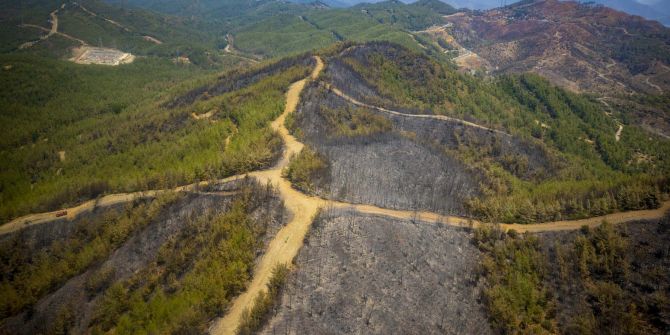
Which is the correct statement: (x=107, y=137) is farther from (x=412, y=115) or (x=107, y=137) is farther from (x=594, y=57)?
(x=594, y=57)

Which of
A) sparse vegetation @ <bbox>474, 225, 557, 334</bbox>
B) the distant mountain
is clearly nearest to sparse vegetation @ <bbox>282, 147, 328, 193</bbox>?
sparse vegetation @ <bbox>474, 225, 557, 334</bbox>

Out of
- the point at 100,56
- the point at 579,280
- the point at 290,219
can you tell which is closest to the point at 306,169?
the point at 290,219

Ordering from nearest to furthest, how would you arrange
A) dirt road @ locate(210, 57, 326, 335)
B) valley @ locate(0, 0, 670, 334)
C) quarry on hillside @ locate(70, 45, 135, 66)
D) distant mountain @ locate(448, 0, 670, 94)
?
1. dirt road @ locate(210, 57, 326, 335)
2. valley @ locate(0, 0, 670, 334)
3. quarry on hillside @ locate(70, 45, 135, 66)
4. distant mountain @ locate(448, 0, 670, 94)

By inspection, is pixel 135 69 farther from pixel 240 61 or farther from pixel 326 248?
pixel 326 248

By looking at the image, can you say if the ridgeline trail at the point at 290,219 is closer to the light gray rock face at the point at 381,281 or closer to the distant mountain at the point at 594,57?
the light gray rock face at the point at 381,281

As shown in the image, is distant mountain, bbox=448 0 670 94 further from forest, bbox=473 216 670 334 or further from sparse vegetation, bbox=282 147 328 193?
sparse vegetation, bbox=282 147 328 193

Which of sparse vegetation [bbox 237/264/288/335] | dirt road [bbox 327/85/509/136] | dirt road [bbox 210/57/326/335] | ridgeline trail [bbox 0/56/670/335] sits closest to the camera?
sparse vegetation [bbox 237/264/288/335]
